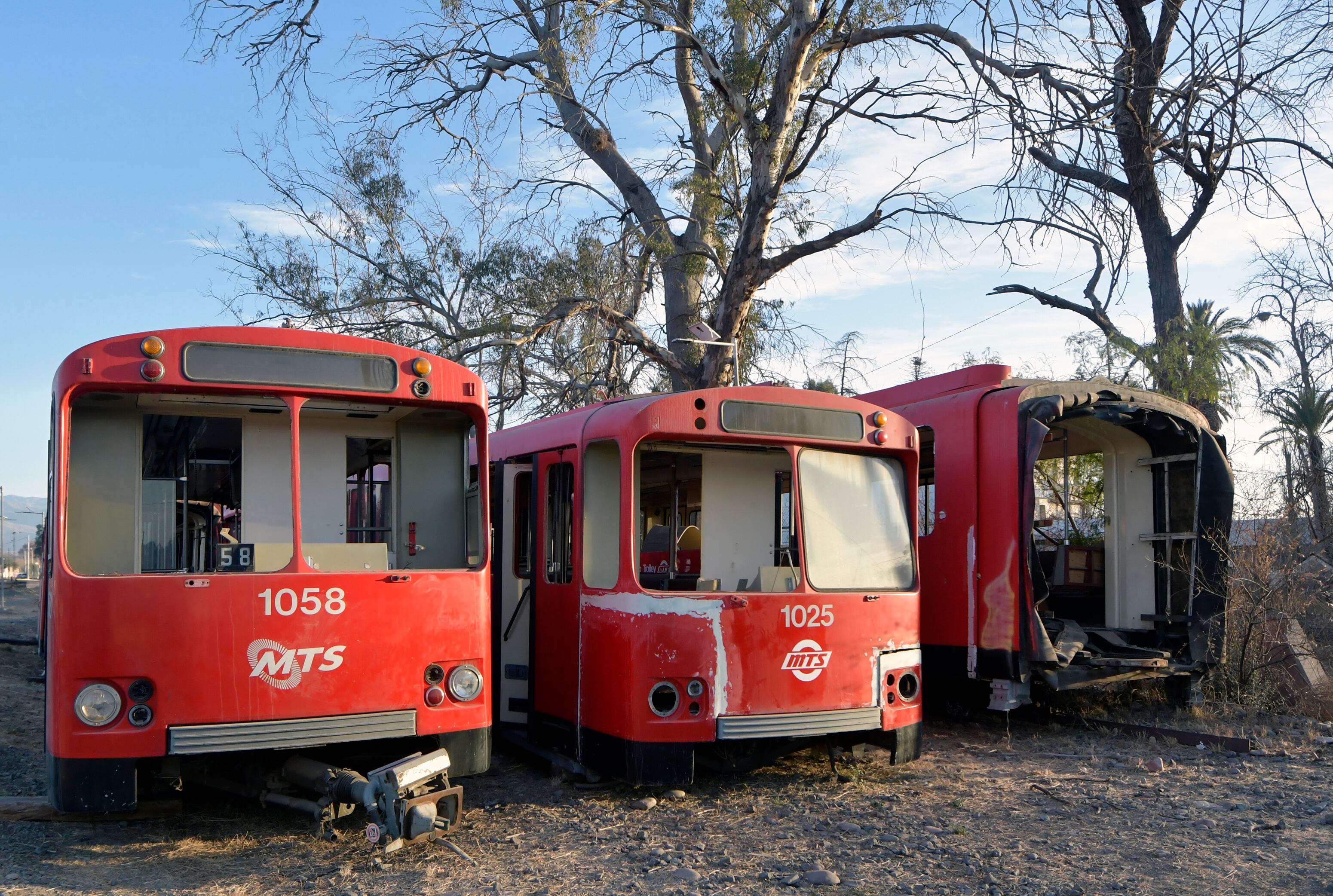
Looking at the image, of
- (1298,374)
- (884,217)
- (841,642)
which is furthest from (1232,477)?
(1298,374)

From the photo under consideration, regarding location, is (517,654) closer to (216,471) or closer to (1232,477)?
(216,471)

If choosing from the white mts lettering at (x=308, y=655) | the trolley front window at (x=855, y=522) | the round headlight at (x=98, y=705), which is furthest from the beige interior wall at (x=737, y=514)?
the round headlight at (x=98, y=705)

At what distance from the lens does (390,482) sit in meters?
6.71

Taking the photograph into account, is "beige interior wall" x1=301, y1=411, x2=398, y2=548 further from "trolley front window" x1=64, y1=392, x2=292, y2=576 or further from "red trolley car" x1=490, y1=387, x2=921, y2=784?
"red trolley car" x1=490, y1=387, x2=921, y2=784

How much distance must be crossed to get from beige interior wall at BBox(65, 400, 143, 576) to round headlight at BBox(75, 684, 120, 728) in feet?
2.31

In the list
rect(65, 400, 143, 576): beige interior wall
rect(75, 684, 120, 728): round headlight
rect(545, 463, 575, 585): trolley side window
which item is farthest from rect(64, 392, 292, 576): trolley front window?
rect(545, 463, 575, 585): trolley side window

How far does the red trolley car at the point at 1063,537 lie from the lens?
869 cm

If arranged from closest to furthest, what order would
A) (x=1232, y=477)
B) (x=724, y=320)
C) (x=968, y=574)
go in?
(x=968, y=574) → (x=1232, y=477) → (x=724, y=320)

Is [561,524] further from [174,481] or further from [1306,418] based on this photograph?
[1306,418]

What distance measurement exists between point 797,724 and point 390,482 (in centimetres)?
299

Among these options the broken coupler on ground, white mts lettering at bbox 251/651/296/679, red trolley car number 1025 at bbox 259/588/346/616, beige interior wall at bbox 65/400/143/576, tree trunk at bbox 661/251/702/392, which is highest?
tree trunk at bbox 661/251/702/392

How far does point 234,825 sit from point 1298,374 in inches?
1101

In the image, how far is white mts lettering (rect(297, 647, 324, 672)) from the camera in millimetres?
5668

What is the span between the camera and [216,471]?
6.41 metres
